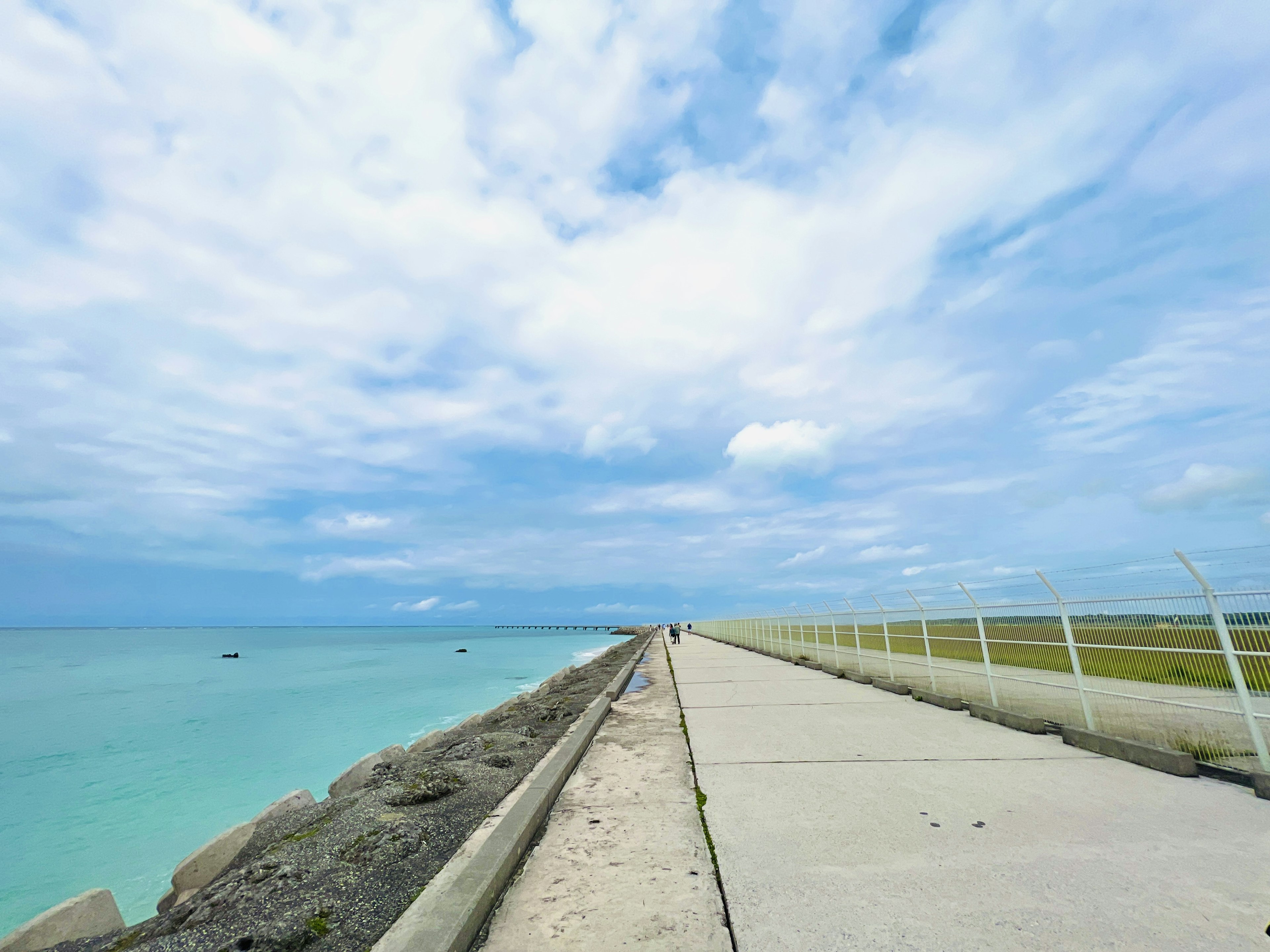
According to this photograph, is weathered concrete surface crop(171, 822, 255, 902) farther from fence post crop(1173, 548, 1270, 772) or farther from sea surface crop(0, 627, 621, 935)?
fence post crop(1173, 548, 1270, 772)

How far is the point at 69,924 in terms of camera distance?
17.2 feet

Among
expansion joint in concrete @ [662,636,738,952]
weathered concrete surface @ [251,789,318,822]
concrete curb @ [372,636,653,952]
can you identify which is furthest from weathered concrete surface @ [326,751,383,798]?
concrete curb @ [372,636,653,952]

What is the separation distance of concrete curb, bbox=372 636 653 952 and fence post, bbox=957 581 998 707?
6973 millimetres

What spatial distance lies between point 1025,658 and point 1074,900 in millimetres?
6065

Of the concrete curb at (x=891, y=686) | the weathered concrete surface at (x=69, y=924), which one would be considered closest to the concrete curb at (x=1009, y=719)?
the concrete curb at (x=891, y=686)

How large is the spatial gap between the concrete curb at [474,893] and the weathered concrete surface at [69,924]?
12.3ft

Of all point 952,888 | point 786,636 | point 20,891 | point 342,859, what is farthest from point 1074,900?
point 786,636

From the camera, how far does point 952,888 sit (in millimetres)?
3670

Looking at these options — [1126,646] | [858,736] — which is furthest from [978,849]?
[1126,646]

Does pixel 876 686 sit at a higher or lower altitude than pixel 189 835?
higher

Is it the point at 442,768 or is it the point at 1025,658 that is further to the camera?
the point at 1025,658

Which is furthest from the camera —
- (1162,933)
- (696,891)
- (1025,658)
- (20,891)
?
(20,891)

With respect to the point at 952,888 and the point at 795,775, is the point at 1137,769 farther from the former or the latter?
the point at 952,888

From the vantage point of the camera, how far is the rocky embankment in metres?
3.74
